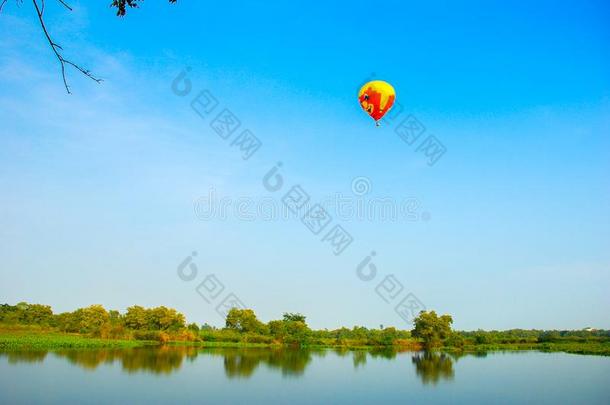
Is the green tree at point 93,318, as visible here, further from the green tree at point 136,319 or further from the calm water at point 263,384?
the calm water at point 263,384

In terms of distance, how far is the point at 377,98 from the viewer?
13844 mm


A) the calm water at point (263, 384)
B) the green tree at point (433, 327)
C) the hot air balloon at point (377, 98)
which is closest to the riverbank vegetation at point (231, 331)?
the green tree at point (433, 327)

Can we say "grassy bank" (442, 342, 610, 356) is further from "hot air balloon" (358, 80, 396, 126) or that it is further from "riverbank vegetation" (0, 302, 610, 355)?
"hot air balloon" (358, 80, 396, 126)

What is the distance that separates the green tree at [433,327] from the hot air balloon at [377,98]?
4406 cm

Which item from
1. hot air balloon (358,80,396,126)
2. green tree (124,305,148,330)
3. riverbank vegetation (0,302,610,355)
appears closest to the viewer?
hot air balloon (358,80,396,126)

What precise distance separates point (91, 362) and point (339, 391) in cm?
1281

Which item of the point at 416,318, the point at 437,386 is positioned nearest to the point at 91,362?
the point at 437,386

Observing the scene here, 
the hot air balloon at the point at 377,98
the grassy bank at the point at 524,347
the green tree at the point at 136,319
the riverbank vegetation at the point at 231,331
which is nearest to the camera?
the hot air balloon at the point at 377,98

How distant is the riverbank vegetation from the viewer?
4366 centimetres

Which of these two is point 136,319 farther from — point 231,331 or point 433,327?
point 433,327

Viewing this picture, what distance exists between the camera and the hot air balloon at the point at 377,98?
13766 millimetres

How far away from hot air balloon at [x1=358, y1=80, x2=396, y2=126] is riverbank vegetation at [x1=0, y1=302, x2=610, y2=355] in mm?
31793

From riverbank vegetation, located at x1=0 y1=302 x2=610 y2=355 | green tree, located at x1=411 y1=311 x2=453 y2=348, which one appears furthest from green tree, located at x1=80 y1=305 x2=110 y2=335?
green tree, located at x1=411 y1=311 x2=453 y2=348

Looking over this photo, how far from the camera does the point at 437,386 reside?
19.6 metres
